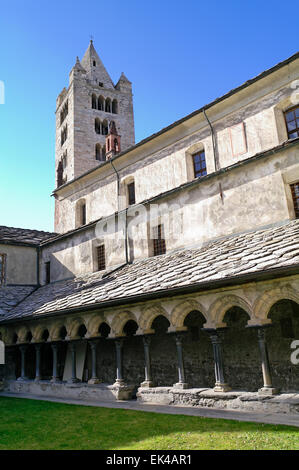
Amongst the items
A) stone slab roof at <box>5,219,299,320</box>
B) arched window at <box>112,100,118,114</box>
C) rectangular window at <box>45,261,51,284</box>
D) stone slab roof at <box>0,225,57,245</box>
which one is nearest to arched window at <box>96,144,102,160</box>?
arched window at <box>112,100,118,114</box>

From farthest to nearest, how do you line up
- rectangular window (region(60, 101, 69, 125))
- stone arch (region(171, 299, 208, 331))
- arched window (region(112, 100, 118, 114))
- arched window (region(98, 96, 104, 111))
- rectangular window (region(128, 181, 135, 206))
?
arched window (region(112, 100, 118, 114))
rectangular window (region(60, 101, 69, 125))
arched window (region(98, 96, 104, 111))
rectangular window (region(128, 181, 135, 206))
stone arch (region(171, 299, 208, 331))

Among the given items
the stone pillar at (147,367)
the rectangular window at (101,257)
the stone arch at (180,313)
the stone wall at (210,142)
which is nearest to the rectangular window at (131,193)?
the stone wall at (210,142)

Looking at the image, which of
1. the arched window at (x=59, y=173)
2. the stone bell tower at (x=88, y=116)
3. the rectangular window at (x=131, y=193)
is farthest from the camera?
the arched window at (x=59, y=173)

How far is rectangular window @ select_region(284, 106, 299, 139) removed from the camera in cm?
1302

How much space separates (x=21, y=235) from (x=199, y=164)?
11633 millimetres

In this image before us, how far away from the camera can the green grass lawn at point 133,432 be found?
595 centimetres

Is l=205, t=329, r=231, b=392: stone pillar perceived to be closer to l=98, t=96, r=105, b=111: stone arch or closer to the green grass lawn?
the green grass lawn

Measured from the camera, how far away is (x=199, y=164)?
52.2 feet

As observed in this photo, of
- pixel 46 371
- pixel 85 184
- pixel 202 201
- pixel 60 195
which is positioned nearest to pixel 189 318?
pixel 202 201

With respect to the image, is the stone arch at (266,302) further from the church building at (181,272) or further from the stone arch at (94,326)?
the stone arch at (94,326)

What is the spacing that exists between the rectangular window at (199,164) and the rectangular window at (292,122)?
3.57m

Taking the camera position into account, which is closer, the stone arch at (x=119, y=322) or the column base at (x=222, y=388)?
the column base at (x=222, y=388)

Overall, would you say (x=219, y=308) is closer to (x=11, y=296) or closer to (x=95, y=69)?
(x=11, y=296)

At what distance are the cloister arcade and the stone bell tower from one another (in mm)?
24790
